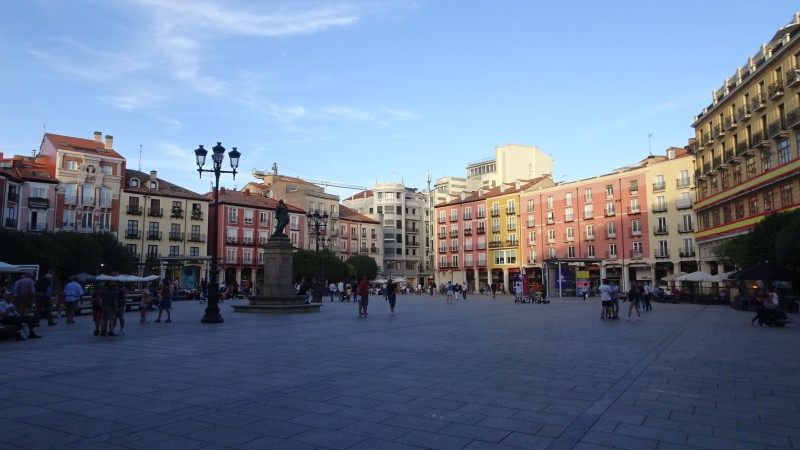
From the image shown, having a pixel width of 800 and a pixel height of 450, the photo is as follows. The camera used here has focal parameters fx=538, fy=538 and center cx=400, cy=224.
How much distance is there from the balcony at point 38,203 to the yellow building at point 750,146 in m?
62.4

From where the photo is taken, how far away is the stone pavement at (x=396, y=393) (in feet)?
17.4

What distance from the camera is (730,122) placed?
1698 inches

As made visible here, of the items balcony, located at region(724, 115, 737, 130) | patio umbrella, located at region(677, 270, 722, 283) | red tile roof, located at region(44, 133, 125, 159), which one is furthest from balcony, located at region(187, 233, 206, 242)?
balcony, located at region(724, 115, 737, 130)

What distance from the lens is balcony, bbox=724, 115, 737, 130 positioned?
42.6 m

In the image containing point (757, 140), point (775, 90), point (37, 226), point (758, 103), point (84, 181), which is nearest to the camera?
point (775, 90)

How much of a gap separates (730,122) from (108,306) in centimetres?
4594

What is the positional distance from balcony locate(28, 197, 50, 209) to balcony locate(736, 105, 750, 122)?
63.5 m

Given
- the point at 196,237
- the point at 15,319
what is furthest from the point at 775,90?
the point at 196,237

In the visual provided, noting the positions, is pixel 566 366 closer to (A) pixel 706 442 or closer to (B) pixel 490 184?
(A) pixel 706 442

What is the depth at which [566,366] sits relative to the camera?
966 centimetres

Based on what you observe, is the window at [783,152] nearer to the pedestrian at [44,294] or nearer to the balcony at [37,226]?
the pedestrian at [44,294]

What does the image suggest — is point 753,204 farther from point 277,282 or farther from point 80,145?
point 80,145

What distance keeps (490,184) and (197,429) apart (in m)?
93.4

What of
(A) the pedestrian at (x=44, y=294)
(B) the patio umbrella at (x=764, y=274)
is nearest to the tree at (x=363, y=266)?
(B) the patio umbrella at (x=764, y=274)
